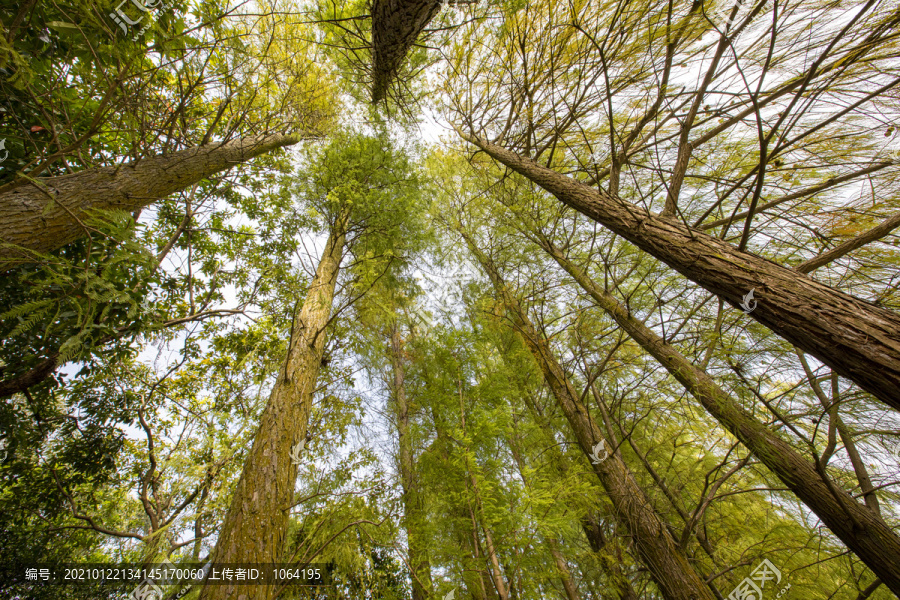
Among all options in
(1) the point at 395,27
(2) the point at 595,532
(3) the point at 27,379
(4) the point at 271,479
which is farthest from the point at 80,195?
(2) the point at 595,532

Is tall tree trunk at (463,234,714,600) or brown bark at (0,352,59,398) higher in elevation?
brown bark at (0,352,59,398)

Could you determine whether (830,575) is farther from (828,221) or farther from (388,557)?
(388,557)

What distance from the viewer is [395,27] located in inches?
95.0

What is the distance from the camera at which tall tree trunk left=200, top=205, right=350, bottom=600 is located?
5.41ft

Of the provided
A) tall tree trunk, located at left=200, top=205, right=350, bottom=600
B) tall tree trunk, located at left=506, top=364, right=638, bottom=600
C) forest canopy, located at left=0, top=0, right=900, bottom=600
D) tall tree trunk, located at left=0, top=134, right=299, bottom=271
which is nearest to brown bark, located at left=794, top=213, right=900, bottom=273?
forest canopy, located at left=0, top=0, right=900, bottom=600

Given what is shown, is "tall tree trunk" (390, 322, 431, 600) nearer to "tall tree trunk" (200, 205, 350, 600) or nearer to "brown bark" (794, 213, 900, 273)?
"tall tree trunk" (200, 205, 350, 600)

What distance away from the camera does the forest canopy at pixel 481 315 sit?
1551 millimetres

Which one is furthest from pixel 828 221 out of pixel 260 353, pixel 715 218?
pixel 260 353

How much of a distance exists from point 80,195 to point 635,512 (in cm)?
431

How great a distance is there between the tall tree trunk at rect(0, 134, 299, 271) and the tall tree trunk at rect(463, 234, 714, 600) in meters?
3.38

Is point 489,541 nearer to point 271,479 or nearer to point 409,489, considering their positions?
point 271,479

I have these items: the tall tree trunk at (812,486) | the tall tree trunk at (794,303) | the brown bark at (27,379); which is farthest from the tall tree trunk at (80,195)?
the tall tree trunk at (812,486)

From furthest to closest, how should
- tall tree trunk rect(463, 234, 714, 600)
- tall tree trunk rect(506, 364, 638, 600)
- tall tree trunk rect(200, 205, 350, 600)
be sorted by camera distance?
tall tree trunk rect(506, 364, 638, 600) < tall tree trunk rect(463, 234, 714, 600) < tall tree trunk rect(200, 205, 350, 600)

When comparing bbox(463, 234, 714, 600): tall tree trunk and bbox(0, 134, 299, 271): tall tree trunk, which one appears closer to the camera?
bbox(0, 134, 299, 271): tall tree trunk
